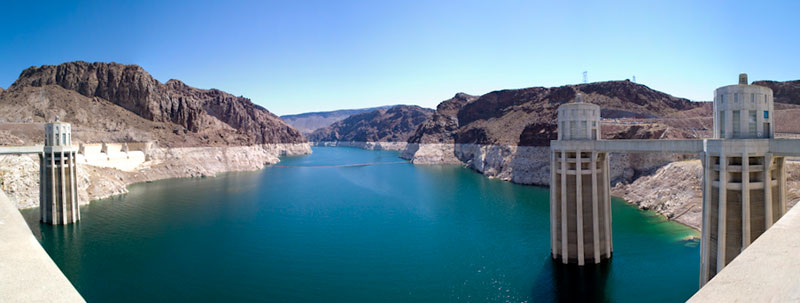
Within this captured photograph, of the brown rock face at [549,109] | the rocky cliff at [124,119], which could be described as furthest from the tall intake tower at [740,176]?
the rocky cliff at [124,119]

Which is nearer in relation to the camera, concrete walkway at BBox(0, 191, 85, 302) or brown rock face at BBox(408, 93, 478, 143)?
concrete walkway at BBox(0, 191, 85, 302)

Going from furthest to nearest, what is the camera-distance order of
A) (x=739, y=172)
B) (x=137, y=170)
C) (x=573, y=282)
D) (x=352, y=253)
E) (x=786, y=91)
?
(x=137, y=170), (x=786, y=91), (x=352, y=253), (x=573, y=282), (x=739, y=172)

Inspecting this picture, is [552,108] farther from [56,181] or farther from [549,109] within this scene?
[56,181]

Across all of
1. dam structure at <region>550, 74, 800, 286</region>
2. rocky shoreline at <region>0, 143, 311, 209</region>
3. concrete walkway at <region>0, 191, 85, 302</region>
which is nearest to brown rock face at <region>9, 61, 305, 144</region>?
rocky shoreline at <region>0, 143, 311, 209</region>

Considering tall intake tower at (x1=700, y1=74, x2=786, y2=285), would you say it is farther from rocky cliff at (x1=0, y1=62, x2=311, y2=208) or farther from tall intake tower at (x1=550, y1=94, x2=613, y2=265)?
rocky cliff at (x1=0, y1=62, x2=311, y2=208)

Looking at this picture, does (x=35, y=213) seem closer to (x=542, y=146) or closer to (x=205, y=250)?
(x=205, y=250)

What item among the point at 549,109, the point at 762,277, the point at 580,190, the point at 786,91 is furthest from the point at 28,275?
the point at 786,91
